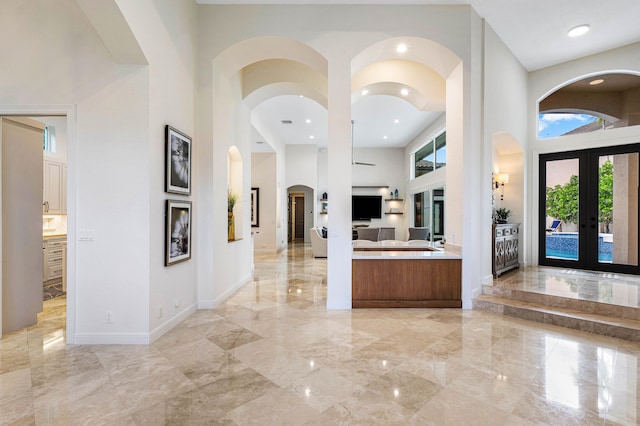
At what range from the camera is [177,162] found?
364 cm

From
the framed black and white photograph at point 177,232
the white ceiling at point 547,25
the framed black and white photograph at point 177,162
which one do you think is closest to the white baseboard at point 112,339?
the framed black and white photograph at point 177,232

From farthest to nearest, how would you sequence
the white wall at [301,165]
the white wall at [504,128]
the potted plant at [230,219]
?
the white wall at [301,165], the potted plant at [230,219], the white wall at [504,128]

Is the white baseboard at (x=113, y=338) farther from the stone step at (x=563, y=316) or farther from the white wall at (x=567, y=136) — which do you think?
the white wall at (x=567, y=136)

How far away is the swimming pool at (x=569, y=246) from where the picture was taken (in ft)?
18.6

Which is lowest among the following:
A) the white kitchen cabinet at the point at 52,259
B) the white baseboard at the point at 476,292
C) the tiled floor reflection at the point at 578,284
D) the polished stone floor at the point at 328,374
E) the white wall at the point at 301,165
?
the polished stone floor at the point at 328,374

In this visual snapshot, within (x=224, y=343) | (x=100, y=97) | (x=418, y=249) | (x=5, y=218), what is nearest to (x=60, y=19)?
(x=100, y=97)

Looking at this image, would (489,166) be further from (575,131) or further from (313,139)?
(313,139)

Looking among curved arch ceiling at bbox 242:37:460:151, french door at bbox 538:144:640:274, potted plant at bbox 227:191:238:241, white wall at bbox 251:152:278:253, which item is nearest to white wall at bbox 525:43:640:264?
french door at bbox 538:144:640:274

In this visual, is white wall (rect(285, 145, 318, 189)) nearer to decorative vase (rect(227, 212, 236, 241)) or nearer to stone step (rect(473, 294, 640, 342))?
decorative vase (rect(227, 212, 236, 241))

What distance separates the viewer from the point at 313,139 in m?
11.2

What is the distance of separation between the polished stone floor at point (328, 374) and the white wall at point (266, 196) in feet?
21.4

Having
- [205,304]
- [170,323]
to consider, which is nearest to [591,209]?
[205,304]

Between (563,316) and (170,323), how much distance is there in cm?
455

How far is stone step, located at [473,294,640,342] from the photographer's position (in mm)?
3291
